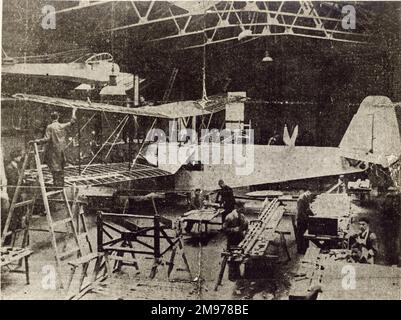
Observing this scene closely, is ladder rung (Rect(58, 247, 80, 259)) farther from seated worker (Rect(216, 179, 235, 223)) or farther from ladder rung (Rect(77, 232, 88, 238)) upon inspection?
seated worker (Rect(216, 179, 235, 223))

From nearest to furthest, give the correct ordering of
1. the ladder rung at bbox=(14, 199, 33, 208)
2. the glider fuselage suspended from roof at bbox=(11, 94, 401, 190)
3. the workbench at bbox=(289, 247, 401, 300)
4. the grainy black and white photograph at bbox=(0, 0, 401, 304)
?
the workbench at bbox=(289, 247, 401, 300) → the ladder rung at bbox=(14, 199, 33, 208) → the grainy black and white photograph at bbox=(0, 0, 401, 304) → the glider fuselage suspended from roof at bbox=(11, 94, 401, 190)

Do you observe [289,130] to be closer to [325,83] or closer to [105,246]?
[325,83]

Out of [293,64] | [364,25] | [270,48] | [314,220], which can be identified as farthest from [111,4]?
[314,220]

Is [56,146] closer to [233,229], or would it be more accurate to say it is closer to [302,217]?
[233,229]

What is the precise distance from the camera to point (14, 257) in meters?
3.75

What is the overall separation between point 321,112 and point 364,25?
0.95 m

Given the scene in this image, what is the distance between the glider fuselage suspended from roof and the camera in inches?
157

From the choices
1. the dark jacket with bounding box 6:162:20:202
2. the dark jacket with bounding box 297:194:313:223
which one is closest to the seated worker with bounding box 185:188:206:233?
the dark jacket with bounding box 297:194:313:223

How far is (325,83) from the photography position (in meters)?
3.97

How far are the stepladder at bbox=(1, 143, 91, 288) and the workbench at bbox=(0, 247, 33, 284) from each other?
0.27 feet

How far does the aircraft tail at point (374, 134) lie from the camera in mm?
3951

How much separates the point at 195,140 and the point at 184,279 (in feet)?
4.50

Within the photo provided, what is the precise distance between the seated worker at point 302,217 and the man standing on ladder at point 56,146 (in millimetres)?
2377

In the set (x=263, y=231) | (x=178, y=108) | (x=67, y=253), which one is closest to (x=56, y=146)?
(x=67, y=253)
